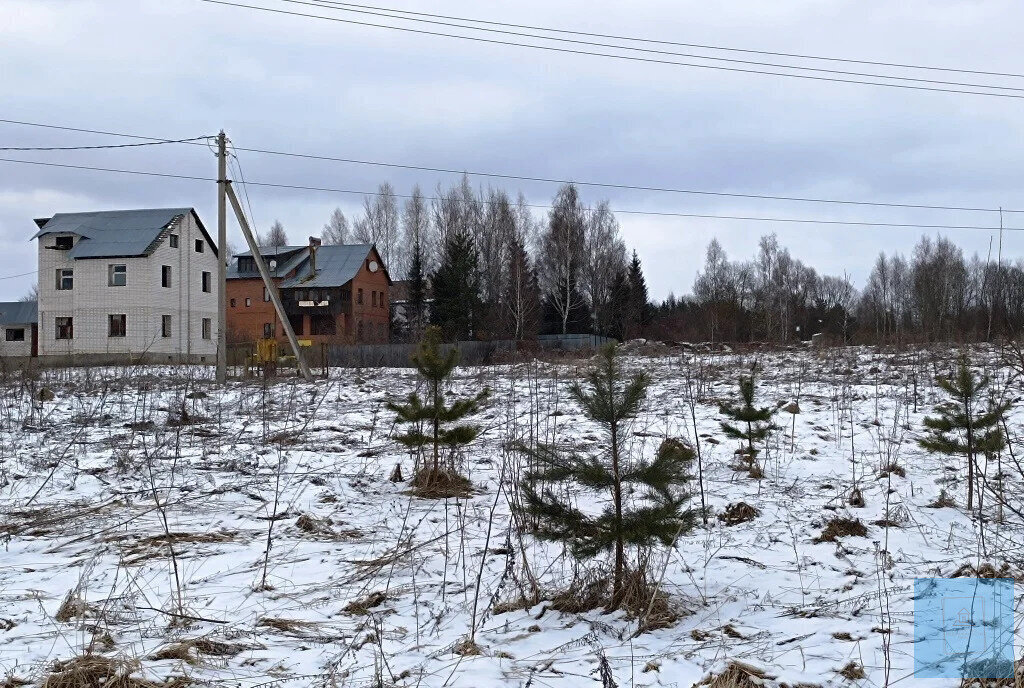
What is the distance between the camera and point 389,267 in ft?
193

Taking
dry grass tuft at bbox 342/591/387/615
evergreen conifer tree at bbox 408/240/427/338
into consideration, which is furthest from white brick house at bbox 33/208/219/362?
dry grass tuft at bbox 342/591/387/615

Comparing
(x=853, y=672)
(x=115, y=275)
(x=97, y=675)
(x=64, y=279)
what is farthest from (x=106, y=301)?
(x=853, y=672)

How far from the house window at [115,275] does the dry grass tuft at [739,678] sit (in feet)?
119

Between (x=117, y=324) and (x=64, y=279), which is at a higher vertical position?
(x=64, y=279)

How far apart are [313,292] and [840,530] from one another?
4221 centimetres

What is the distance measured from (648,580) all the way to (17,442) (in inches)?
318

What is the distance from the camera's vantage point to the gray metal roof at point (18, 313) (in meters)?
43.4

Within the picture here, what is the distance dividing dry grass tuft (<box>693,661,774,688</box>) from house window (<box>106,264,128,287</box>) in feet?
119

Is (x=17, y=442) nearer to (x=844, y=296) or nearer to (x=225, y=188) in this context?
(x=225, y=188)

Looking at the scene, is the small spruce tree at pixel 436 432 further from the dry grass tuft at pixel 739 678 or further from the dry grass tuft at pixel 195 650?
the dry grass tuft at pixel 739 678

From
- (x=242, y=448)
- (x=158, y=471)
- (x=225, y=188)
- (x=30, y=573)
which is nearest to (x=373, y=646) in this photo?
(x=30, y=573)

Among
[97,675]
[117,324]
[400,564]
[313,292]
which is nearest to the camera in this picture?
[97,675]

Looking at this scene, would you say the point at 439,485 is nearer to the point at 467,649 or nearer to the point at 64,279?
the point at 467,649

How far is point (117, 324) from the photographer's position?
34.8 metres
